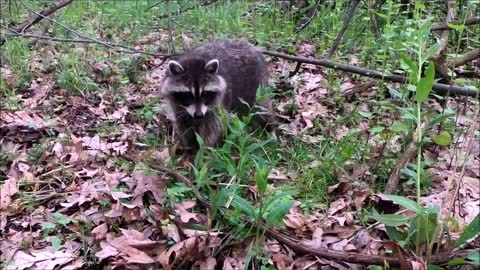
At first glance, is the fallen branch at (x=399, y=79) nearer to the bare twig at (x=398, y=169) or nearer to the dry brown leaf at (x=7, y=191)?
the bare twig at (x=398, y=169)

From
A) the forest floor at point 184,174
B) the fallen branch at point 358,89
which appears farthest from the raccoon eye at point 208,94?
the fallen branch at point 358,89

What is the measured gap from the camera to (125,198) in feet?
10.0

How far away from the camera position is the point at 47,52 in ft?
18.6

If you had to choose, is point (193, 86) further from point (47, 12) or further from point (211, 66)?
point (47, 12)

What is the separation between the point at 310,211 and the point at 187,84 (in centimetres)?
143

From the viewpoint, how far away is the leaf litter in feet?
8.41

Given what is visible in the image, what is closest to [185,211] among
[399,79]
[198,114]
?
[198,114]

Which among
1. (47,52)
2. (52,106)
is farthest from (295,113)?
(47,52)

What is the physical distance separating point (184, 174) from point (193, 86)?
2.70ft

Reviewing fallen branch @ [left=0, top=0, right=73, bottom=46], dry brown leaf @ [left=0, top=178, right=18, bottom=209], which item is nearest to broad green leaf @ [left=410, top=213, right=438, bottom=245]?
dry brown leaf @ [left=0, top=178, right=18, bottom=209]

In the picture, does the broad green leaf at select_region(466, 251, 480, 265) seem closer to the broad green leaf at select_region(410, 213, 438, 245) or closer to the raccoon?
the broad green leaf at select_region(410, 213, 438, 245)

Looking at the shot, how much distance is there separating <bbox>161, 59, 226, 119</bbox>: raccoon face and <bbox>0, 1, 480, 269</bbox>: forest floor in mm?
332

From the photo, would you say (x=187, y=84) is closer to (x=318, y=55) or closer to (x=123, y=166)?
(x=123, y=166)

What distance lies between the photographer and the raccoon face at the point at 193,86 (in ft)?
12.5
